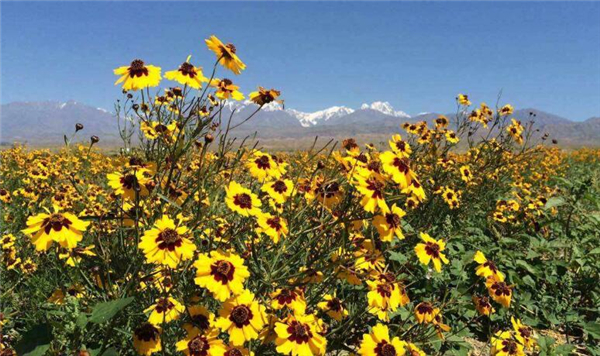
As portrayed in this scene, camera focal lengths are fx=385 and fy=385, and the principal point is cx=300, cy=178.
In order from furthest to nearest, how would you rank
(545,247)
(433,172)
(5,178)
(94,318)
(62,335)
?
(5,178) < (433,172) < (545,247) < (62,335) < (94,318)

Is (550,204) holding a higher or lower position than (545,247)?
higher

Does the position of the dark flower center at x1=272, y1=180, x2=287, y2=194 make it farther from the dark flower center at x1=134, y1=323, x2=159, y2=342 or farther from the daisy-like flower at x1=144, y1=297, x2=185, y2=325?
the dark flower center at x1=134, y1=323, x2=159, y2=342

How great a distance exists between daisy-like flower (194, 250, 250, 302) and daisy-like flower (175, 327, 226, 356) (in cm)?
28

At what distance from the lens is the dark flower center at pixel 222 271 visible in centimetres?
210

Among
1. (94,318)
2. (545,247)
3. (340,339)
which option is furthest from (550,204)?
(94,318)

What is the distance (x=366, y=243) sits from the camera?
9.96ft

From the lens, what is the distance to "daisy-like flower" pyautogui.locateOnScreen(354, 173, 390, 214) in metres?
2.29

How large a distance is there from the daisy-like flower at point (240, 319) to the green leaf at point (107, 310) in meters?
0.54

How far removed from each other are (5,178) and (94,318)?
939cm

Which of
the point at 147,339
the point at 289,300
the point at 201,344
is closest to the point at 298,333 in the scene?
the point at 289,300

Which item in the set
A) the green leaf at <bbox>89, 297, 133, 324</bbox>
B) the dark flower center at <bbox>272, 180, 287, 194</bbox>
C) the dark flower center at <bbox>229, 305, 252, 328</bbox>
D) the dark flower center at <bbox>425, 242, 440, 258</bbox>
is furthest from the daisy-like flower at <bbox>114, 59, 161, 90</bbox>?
the dark flower center at <bbox>425, 242, 440, 258</bbox>

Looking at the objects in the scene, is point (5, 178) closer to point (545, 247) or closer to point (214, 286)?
Result: point (214, 286)

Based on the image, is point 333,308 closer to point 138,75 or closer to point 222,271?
point 222,271

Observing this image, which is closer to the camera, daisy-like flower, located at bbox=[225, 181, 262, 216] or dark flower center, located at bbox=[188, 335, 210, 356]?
dark flower center, located at bbox=[188, 335, 210, 356]
